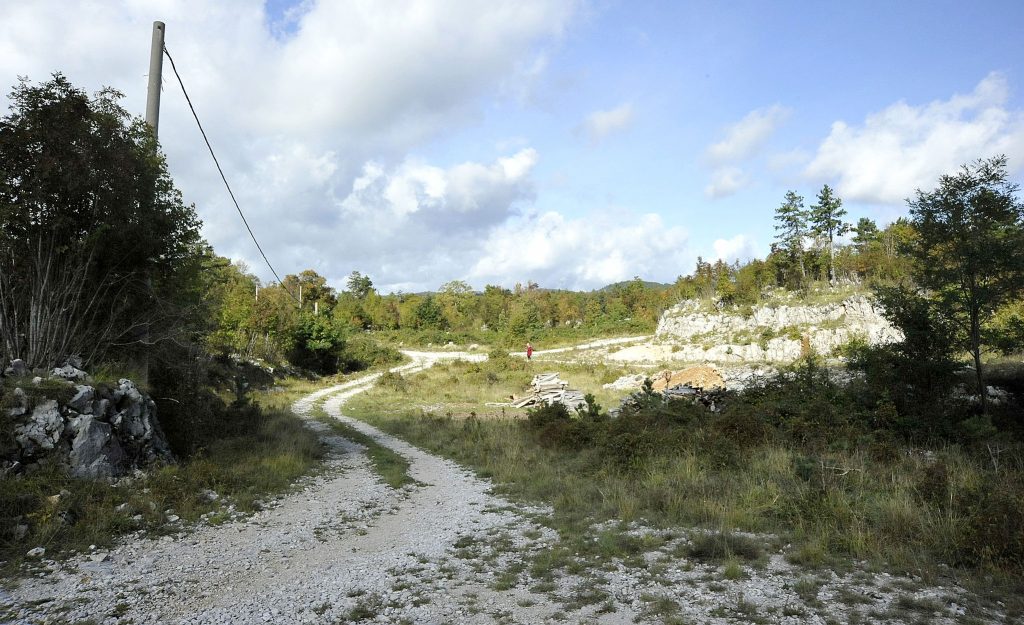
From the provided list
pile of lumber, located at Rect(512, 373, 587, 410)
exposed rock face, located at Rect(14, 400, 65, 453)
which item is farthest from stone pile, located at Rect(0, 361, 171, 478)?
pile of lumber, located at Rect(512, 373, 587, 410)

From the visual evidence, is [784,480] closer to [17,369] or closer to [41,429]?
[41,429]

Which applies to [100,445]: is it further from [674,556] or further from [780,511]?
[780,511]

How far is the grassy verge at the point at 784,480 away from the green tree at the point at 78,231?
834 centimetres

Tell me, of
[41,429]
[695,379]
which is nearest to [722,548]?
[41,429]

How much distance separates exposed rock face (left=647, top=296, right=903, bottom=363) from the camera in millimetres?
38406

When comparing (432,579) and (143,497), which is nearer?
(432,579)

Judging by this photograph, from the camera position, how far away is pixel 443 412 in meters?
22.5

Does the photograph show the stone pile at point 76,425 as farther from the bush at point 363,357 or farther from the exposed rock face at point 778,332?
the exposed rock face at point 778,332

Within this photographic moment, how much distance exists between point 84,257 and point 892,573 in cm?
1353

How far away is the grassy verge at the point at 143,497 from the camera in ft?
21.3

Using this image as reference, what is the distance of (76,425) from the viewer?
26.6 ft

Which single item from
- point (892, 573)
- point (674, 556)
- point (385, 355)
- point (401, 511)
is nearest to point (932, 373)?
point (892, 573)

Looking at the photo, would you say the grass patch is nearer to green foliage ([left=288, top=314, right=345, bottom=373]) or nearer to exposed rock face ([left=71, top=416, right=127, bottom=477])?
exposed rock face ([left=71, top=416, right=127, bottom=477])

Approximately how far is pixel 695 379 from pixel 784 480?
1349 cm
